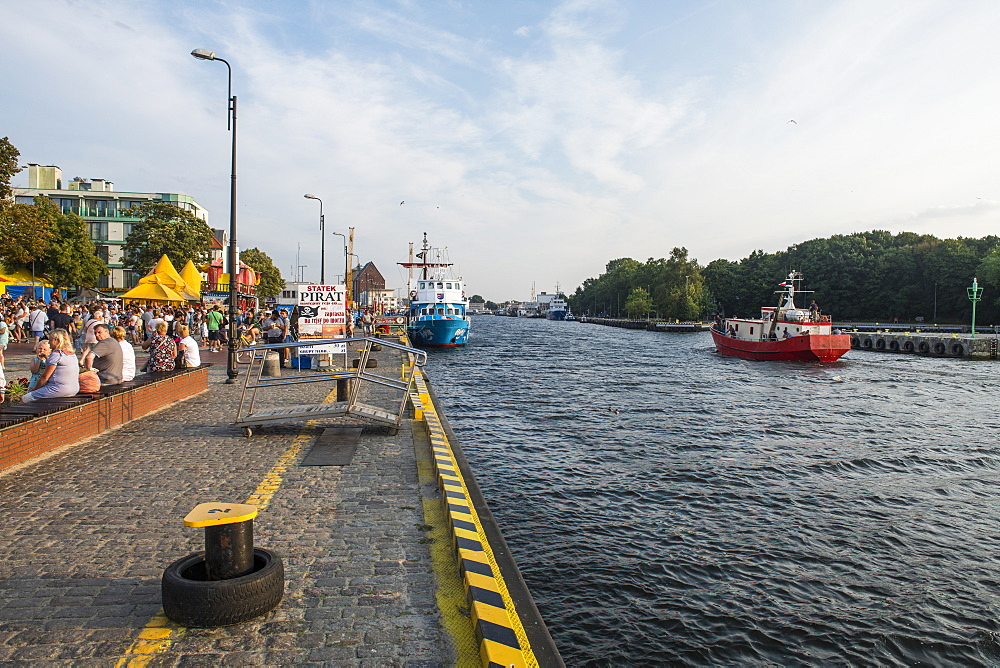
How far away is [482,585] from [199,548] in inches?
105

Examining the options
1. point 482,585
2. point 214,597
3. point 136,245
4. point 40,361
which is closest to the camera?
point 214,597

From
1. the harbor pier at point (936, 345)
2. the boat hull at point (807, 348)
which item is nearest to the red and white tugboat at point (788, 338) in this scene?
the boat hull at point (807, 348)

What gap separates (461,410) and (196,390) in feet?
23.1

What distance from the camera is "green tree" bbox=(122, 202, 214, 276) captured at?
51844 mm

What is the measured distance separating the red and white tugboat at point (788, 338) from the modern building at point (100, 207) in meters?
69.8

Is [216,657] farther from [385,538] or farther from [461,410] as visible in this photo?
[461,410]

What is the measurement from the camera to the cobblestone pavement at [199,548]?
4027 millimetres

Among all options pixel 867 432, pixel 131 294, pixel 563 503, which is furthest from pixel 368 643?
pixel 131 294

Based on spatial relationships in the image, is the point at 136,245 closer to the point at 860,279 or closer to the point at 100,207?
the point at 100,207

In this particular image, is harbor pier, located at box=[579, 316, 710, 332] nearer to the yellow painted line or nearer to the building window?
the building window

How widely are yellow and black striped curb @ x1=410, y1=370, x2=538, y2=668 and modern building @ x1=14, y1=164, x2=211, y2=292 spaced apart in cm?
8460

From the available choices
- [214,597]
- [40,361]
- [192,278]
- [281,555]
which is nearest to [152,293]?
[192,278]

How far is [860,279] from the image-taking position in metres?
95.9

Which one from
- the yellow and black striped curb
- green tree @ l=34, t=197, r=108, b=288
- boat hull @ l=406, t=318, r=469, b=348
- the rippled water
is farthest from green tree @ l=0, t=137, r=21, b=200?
green tree @ l=34, t=197, r=108, b=288
